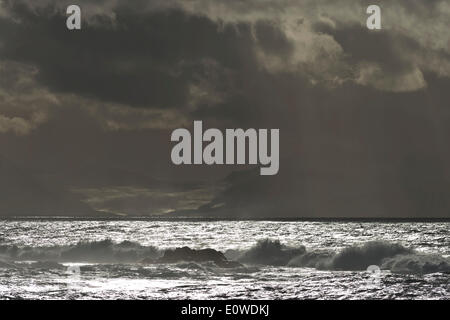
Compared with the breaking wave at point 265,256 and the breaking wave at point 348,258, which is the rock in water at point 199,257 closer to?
the breaking wave at point 265,256

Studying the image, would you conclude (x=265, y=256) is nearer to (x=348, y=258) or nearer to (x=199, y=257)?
(x=348, y=258)

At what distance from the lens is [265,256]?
55062 millimetres

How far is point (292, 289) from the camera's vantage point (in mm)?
27312

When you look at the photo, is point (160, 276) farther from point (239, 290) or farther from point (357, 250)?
point (357, 250)

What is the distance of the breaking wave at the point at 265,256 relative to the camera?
40.6 m

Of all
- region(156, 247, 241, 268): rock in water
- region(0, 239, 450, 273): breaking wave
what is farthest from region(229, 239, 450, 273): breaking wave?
region(156, 247, 241, 268): rock in water

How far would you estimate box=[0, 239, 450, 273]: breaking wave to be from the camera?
40.6 metres

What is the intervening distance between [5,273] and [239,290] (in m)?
13.4

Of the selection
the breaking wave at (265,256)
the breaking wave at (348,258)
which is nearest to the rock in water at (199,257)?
the breaking wave at (265,256)

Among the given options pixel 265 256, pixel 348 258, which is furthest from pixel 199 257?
pixel 265 256

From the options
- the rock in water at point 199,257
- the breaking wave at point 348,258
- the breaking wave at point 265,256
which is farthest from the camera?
the breaking wave at point 348,258

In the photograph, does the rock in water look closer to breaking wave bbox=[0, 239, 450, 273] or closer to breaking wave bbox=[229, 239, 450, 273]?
breaking wave bbox=[0, 239, 450, 273]
